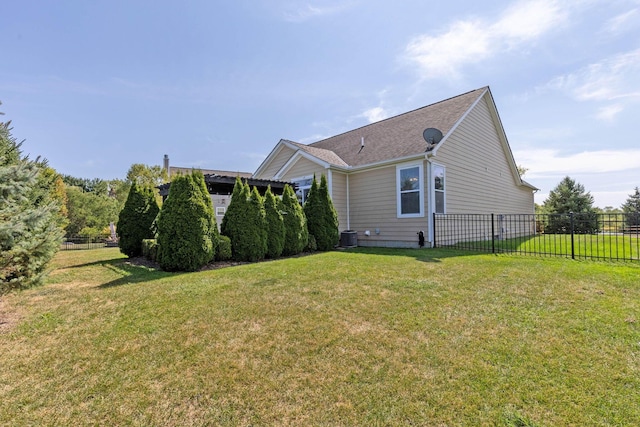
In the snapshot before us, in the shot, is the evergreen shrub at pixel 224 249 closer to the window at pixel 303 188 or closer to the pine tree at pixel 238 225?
the pine tree at pixel 238 225

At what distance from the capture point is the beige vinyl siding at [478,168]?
10.7 metres

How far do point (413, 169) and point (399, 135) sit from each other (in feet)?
8.88

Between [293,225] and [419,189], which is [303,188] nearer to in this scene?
[293,225]

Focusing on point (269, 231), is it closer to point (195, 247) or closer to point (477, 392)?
point (195, 247)

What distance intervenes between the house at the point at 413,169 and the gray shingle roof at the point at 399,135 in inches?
1.8

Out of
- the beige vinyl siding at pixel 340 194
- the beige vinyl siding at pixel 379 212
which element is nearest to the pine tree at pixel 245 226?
the beige vinyl siding at pixel 340 194

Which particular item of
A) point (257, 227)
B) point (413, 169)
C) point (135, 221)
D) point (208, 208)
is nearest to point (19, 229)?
point (208, 208)

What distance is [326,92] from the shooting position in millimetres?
12703

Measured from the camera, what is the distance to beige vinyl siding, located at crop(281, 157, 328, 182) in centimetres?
1150

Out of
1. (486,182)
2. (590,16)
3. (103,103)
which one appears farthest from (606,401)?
(103,103)

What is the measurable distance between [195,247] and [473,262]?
6382 mm

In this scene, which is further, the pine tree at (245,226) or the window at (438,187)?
the window at (438,187)

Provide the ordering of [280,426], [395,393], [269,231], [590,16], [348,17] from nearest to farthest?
[280,426] → [395,393] → [590,16] → [269,231] → [348,17]

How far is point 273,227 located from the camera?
8.22 meters
